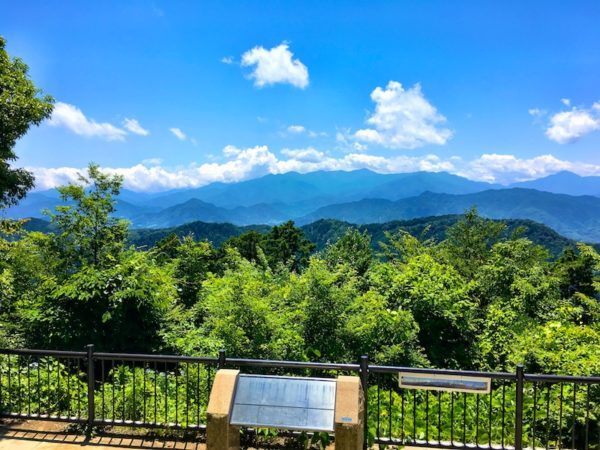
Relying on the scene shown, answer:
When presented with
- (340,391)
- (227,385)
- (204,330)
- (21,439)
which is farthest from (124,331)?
(340,391)

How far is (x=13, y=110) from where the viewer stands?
7.25 metres

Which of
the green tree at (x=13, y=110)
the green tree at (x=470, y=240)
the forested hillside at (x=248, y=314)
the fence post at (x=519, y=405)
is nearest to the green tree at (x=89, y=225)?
the forested hillside at (x=248, y=314)

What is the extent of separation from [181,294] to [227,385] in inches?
606

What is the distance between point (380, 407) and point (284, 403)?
9.53 feet

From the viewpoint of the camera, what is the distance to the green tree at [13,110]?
7.27m

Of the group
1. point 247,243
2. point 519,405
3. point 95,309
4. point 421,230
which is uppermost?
point 421,230

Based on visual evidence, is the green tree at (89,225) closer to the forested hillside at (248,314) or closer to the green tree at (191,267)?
the forested hillside at (248,314)

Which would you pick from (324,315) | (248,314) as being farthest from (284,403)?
(324,315)

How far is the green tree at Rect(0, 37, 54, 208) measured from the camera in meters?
7.27

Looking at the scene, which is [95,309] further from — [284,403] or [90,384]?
[284,403]

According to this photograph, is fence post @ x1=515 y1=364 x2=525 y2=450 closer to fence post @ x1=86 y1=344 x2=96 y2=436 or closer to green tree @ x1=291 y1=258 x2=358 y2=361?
green tree @ x1=291 y1=258 x2=358 y2=361

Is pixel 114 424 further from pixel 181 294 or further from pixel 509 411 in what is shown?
pixel 181 294

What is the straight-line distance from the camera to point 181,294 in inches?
753

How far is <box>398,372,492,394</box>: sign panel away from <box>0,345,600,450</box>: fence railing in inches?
2.3
